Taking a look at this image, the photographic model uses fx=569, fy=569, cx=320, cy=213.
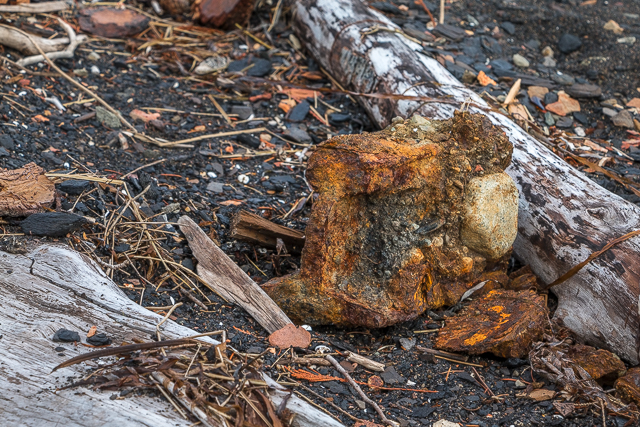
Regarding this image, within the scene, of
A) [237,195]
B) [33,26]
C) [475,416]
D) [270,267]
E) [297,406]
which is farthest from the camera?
[33,26]

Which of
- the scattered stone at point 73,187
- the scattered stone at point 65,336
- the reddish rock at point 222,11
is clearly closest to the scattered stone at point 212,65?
the reddish rock at point 222,11

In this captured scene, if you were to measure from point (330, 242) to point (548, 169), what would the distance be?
1410 millimetres

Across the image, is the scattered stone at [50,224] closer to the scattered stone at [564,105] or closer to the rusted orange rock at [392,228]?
the rusted orange rock at [392,228]

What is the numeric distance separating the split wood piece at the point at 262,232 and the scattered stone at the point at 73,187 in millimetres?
821

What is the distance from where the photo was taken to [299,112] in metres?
4.61

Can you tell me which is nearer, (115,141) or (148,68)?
(115,141)

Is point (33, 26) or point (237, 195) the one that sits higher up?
point (33, 26)

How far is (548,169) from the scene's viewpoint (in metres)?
3.22

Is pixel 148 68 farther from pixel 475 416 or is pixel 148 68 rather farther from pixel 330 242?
pixel 475 416

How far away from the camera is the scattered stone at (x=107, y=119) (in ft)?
13.1

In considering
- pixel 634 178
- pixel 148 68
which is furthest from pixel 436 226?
pixel 148 68

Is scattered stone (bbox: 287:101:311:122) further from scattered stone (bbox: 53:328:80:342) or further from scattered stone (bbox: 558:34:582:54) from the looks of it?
scattered stone (bbox: 53:328:80:342)

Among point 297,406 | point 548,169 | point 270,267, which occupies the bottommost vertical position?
point 270,267

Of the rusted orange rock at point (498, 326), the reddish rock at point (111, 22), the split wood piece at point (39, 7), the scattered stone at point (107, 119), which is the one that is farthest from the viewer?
the reddish rock at point (111, 22)
